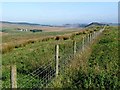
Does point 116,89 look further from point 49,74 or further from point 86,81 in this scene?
point 49,74

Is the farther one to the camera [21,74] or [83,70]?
[21,74]

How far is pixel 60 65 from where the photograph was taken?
42.3 ft

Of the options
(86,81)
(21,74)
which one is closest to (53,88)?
(86,81)

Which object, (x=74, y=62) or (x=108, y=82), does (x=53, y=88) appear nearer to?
(x=108, y=82)

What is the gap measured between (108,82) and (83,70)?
1515 mm

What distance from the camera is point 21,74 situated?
44.0 ft

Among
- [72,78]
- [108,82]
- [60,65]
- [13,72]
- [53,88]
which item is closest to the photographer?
[13,72]

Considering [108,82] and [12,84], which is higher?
[12,84]

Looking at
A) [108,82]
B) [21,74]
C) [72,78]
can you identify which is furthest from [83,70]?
[21,74]

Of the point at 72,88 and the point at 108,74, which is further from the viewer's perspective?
the point at 108,74

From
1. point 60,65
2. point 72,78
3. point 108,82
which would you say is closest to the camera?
point 108,82

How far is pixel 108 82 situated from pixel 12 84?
182 inches

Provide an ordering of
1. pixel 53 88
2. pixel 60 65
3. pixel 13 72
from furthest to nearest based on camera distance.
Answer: pixel 60 65
pixel 53 88
pixel 13 72

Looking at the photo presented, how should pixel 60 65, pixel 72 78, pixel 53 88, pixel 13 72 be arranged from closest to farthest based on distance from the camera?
pixel 13 72
pixel 53 88
pixel 72 78
pixel 60 65
